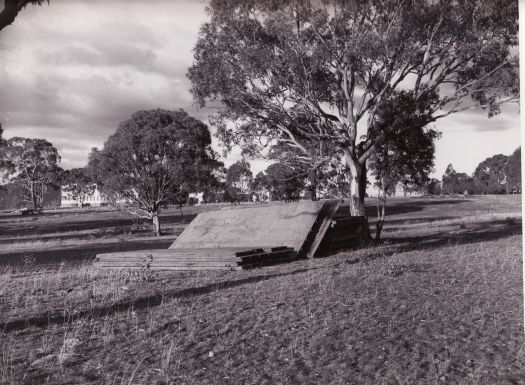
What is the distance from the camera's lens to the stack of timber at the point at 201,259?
1325cm

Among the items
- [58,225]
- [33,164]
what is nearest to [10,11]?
→ [58,225]

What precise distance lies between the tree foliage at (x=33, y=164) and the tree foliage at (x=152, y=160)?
111ft

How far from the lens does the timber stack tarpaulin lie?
13812 millimetres

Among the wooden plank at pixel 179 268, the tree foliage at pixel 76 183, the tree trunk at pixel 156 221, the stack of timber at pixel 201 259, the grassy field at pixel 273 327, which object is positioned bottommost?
the grassy field at pixel 273 327

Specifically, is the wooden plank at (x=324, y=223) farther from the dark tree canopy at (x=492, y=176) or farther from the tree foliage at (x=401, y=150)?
the dark tree canopy at (x=492, y=176)

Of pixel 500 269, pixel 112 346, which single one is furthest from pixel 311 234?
pixel 112 346

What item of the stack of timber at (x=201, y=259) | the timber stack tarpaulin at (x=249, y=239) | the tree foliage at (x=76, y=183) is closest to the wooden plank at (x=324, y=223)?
the timber stack tarpaulin at (x=249, y=239)

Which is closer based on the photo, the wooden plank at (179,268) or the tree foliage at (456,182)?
the wooden plank at (179,268)

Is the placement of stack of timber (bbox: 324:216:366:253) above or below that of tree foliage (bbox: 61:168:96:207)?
below

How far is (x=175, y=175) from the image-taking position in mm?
33531

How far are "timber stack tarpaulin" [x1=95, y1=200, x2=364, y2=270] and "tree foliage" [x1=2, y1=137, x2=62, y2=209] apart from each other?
5160 centimetres

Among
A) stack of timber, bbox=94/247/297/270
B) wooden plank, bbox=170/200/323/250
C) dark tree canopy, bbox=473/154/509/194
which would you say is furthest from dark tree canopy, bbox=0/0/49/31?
dark tree canopy, bbox=473/154/509/194

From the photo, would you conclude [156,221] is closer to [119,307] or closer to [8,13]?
[119,307]

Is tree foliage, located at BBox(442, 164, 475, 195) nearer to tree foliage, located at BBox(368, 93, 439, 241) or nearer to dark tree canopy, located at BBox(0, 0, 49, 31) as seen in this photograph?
tree foliage, located at BBox(368, 93, 439, 241)
